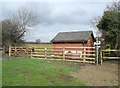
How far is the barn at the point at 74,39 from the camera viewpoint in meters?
29.9

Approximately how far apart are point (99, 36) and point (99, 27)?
1.17 meters

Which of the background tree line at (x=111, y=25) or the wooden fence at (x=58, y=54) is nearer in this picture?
the wooden fence at (x=58, y=54)

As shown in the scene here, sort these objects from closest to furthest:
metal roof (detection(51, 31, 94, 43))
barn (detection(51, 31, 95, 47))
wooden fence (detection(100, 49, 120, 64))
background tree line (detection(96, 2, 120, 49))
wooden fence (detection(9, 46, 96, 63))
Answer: wooden fence (detection(100, 49, 120, 64)) < wooden fence (detection(9, 46, 96, 63)) < background tree line (detection(96, 2, 120, 49)) < barn (detection(51, 31, 95, 47)) < metal roof (detection(51, 31, 94, 43))

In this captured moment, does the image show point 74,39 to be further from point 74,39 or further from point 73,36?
point 73,36

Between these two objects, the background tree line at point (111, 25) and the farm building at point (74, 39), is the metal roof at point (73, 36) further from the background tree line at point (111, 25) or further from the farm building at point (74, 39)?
the background tree line at point (111, 25)

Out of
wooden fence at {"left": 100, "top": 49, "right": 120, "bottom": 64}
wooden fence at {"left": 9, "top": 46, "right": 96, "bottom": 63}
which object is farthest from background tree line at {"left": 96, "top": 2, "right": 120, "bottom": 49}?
wooden fence at {"left": 9, "top": 46, "right": 96, "bottom": 63}

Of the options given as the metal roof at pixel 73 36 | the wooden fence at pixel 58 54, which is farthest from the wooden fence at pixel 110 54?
the metal roof at pixel 73 36

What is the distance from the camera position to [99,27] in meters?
29.6

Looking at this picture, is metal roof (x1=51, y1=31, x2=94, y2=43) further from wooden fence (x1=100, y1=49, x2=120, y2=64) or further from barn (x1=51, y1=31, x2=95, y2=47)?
wooden fence (x1=100, y1=49, x2=120, y2=64)

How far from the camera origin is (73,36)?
31656mm

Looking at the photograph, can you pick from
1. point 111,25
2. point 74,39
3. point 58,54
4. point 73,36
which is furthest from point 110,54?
point 73,36

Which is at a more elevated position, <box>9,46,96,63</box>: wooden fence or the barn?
the barn

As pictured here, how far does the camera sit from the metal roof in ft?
98.8

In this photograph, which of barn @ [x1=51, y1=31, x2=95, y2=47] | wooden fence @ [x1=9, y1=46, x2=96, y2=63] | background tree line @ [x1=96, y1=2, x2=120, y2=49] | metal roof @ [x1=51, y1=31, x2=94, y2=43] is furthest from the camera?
metal roof @ [x1=51, y1=31, x2=94, y2=43]
